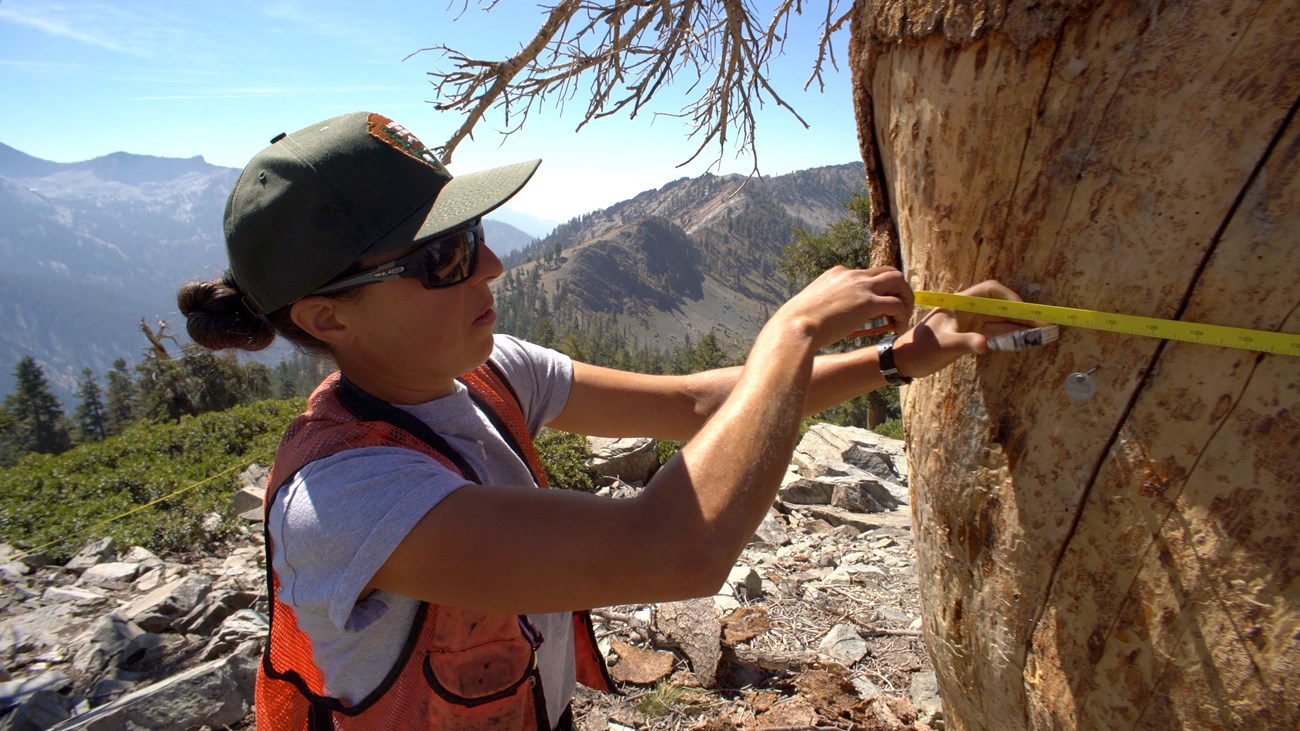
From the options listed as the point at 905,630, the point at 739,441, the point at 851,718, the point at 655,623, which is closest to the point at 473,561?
the point at 739,441

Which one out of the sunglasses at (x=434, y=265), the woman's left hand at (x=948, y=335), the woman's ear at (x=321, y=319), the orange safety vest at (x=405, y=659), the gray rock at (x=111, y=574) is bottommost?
the gray rock at (x=111, y=574)

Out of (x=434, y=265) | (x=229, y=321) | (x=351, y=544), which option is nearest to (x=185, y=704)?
(x=229, y=321)

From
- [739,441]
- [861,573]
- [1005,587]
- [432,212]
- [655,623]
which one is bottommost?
[861,573]

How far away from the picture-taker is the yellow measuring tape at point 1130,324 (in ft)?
Result: 3.72

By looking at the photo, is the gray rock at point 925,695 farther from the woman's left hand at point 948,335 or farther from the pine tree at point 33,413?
the pine tree at point 33,413

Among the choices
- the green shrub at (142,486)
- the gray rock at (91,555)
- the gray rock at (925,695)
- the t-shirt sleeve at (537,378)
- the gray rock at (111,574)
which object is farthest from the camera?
the green shrub at (142,486)

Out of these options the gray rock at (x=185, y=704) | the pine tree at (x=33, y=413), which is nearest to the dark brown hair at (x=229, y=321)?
the gray rock at (x=185, y=704)

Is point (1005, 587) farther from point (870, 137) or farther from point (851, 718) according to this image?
point (851, 718)

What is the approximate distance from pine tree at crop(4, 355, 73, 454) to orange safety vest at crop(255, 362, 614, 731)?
181 ft

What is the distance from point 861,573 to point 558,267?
181198 mm

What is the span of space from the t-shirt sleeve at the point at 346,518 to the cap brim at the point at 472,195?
47cm

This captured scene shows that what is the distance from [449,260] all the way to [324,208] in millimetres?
259

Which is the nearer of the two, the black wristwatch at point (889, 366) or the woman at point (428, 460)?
the woman at point (428, 460)

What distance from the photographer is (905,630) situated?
405 centimetres
